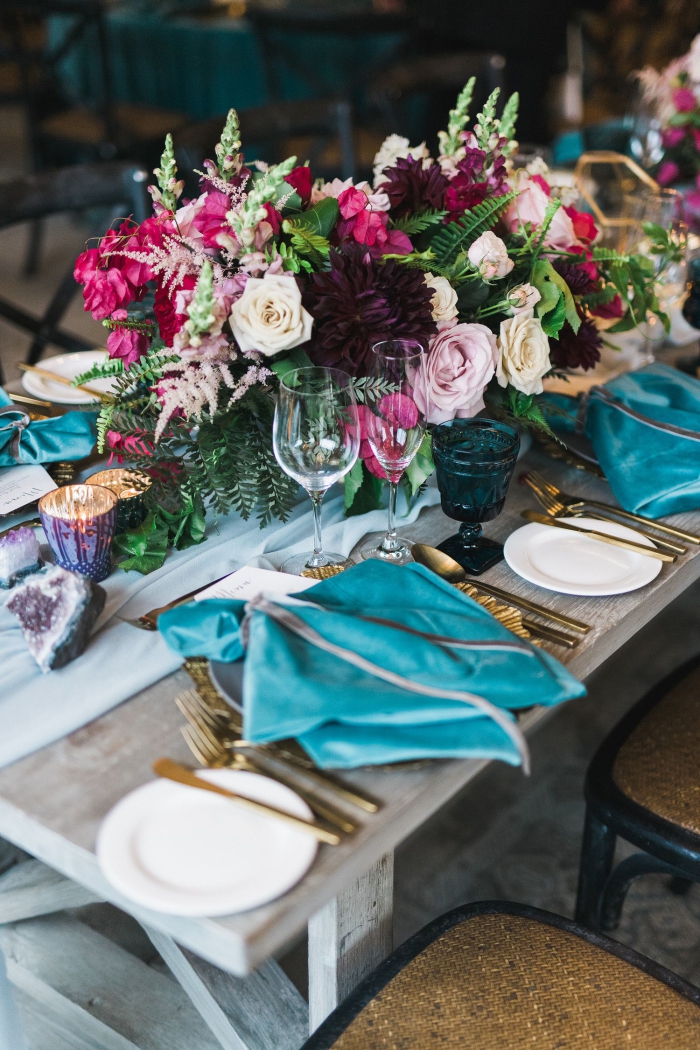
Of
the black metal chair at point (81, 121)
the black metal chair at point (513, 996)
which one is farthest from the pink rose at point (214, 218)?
the black metal chair at point (81, 121)

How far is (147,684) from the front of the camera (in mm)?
892

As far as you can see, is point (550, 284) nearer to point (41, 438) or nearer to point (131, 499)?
point (131, 499)

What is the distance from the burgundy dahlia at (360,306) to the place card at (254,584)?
23 cm

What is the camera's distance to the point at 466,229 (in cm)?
115

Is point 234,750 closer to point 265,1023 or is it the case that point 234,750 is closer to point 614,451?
point 265,1023

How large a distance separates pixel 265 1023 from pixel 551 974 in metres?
0.34

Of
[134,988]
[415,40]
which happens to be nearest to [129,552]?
[134,988]

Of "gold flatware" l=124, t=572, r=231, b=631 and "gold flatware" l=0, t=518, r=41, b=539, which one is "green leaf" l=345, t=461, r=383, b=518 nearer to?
"gold flatware" l=124, t=572, r=231, b=631

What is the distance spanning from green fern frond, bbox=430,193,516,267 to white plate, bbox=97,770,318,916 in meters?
0.68

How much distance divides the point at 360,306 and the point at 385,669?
409 millimetres

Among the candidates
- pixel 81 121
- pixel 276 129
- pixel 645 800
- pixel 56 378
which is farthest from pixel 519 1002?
pixel 81 121

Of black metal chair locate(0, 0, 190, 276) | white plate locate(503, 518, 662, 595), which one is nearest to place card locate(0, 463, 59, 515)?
white plate locate(503, 518, 662, 595)

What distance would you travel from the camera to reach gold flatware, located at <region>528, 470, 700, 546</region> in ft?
3.70

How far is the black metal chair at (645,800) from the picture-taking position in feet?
3.91
